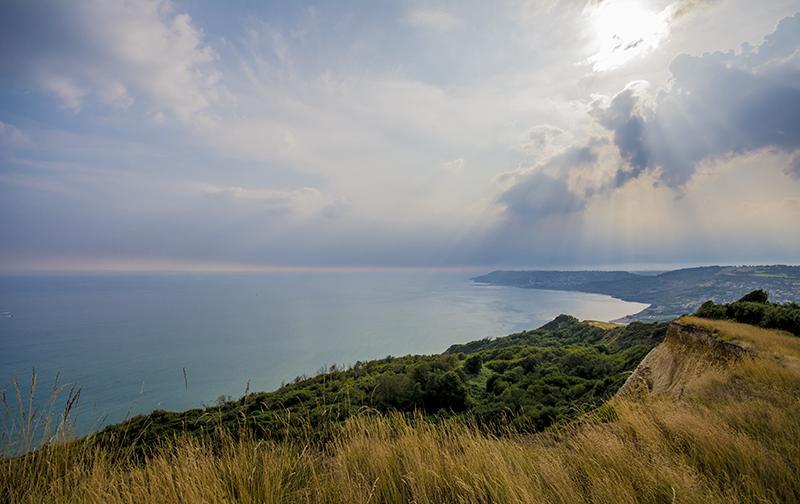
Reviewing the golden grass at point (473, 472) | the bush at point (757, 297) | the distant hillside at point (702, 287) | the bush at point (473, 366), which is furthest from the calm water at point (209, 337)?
the bush at point (757, 297)

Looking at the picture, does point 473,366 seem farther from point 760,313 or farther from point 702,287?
point 702,287

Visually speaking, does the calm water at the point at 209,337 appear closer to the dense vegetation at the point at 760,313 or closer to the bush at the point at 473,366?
the bush at the point at 473,366

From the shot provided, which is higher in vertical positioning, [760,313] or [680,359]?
[760,313]

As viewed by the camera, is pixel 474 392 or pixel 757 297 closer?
pixel 757 297

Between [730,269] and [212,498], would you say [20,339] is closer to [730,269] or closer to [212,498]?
[212,498]

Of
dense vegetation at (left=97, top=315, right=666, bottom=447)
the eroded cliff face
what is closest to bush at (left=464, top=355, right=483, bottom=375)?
dense vegetation at (left=97, top=315, right=666, bottom=447)

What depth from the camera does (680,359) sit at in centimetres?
1152

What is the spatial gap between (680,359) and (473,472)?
13.7 m

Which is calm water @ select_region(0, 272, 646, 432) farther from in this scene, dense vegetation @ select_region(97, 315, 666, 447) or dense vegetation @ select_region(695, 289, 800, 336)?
dense vegetation @ select_region(695, 289, 800, 336)

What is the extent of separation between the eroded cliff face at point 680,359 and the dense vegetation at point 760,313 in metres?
3.01

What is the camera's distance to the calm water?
65.3 meters

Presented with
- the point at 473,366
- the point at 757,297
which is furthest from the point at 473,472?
the point at 473,366

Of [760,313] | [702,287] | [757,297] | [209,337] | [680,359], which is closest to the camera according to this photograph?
[680,359]

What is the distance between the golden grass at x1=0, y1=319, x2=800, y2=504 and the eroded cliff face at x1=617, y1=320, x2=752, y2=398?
7.34 meters
